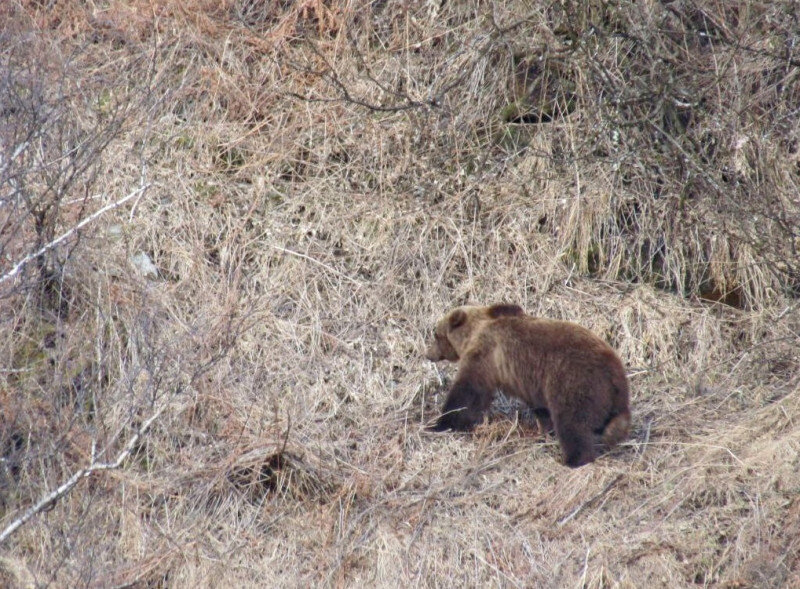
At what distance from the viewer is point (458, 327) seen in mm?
6871

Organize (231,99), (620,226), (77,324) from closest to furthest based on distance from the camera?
1. (77,324)
2. (620,226)
3. (231,99)

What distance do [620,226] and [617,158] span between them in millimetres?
529

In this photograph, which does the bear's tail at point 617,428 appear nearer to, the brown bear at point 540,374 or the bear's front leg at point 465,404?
the brown bear at point 540,374

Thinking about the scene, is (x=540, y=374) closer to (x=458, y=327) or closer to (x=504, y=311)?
(x=504, y=311)

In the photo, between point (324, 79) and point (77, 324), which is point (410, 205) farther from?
point (77, 324)

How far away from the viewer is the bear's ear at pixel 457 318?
270 inches

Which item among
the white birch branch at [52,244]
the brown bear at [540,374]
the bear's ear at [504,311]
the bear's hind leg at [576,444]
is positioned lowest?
the bear's hind leg at [576,444]

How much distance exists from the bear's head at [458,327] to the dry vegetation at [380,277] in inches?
10.0

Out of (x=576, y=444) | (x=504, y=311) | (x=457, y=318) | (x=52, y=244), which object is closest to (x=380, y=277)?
(x=457, y=318)

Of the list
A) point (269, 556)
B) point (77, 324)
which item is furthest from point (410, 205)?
point (269, 556)

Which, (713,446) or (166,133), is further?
(166,133)

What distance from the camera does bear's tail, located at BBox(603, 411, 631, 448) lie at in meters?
6.20

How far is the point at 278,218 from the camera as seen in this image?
26.4 ft

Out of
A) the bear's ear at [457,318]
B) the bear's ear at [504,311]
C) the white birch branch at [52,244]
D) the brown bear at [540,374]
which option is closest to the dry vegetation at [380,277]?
the white birch branch at [52,244]
